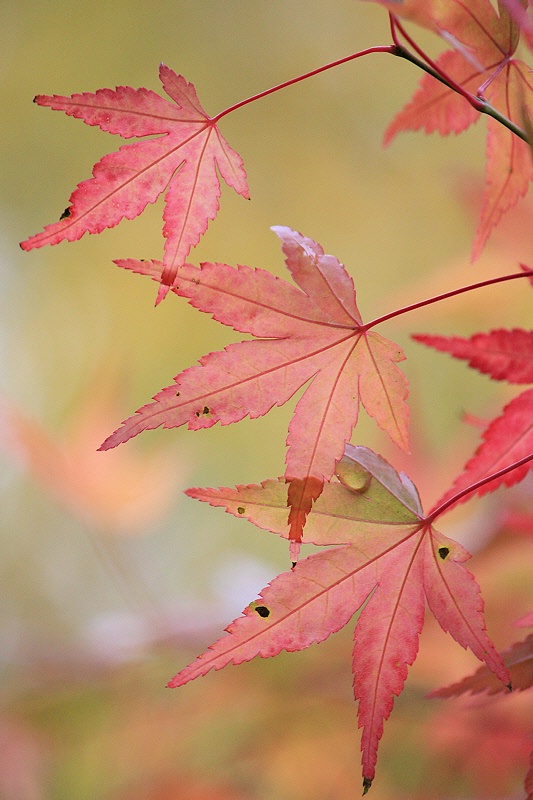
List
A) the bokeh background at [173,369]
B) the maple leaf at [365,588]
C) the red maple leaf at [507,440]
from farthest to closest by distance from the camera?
1. the bokeh background at [173,369]
2. the red maple leaf at [507,440]
3. the maple leaf at [365,588]

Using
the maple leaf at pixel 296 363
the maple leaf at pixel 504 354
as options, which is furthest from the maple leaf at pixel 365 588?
the maple leaf at pixel 504 354

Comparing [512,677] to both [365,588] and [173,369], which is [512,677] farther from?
[173,369]

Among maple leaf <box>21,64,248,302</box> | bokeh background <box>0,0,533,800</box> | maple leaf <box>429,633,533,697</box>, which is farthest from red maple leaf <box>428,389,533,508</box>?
bokeh background <box>0,0,533,800</box>

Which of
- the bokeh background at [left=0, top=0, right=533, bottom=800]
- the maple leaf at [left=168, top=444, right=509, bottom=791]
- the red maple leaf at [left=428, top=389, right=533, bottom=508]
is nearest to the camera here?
the maple leaf at [left=168, top=444, right=509, bottom=791]

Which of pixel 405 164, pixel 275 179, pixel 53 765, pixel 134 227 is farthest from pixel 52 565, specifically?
pixel 405 164

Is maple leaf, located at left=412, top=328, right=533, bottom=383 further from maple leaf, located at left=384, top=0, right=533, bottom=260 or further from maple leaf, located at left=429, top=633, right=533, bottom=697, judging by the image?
maple leaf, located at left=429, top=633, right=533, bottom=697

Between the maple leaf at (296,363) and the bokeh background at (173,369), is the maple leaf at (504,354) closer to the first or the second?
the maple leaf at (296,363)

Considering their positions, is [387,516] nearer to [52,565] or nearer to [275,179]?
Answer: [52,565]

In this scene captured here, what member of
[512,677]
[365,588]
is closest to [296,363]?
[365,588]
